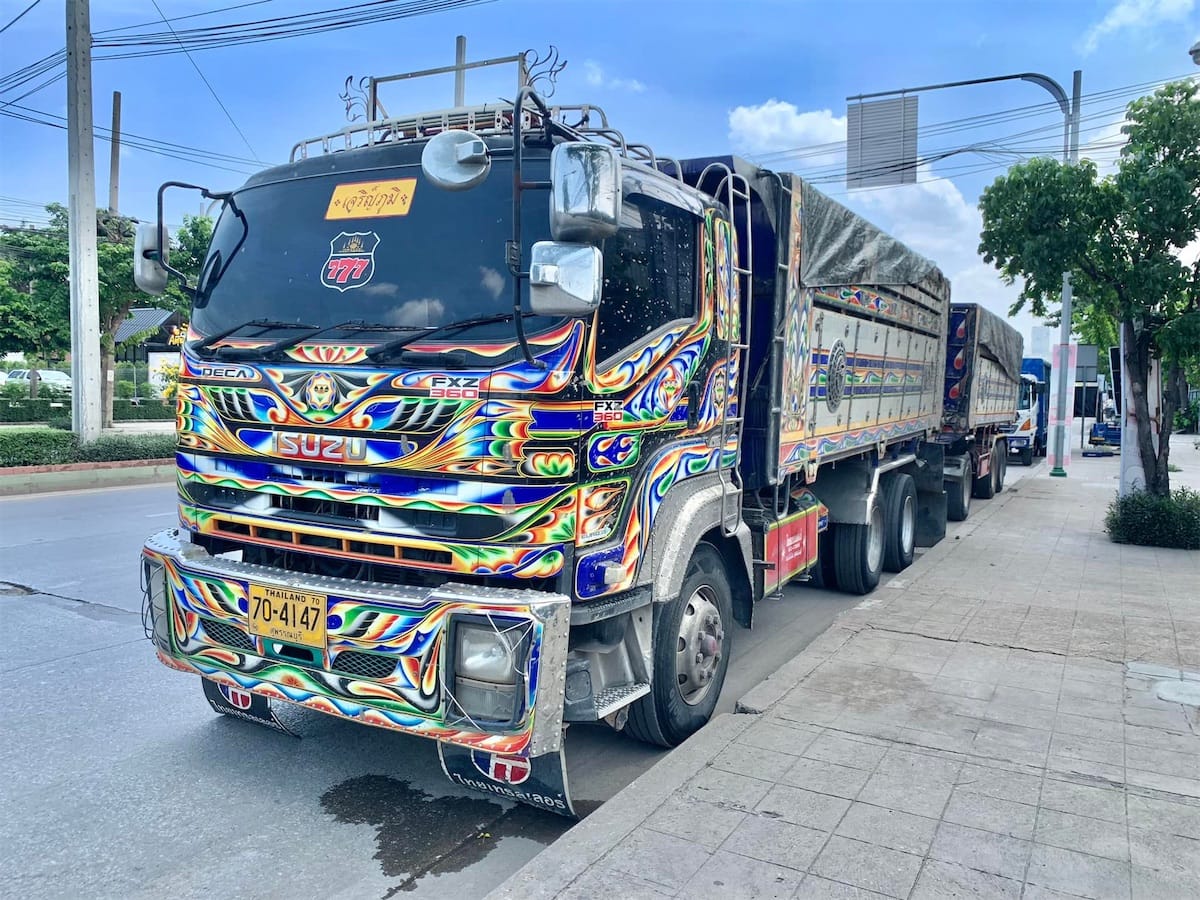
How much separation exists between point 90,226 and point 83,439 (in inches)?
142

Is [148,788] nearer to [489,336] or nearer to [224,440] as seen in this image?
[224,440]

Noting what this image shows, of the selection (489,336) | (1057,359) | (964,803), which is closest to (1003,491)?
(1057,359)

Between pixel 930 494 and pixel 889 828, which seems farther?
pixel 930 494

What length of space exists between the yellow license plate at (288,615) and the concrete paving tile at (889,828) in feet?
6.80

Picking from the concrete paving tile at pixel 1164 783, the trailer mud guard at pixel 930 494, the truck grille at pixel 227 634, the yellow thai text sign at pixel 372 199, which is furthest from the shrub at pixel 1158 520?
the truck grille at pixel 227 634

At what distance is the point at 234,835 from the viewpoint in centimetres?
353

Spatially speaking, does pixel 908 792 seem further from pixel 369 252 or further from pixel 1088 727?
pixel 369 252

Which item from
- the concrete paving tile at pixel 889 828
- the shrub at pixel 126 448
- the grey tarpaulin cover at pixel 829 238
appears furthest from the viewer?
the shrub at pixel 126 448

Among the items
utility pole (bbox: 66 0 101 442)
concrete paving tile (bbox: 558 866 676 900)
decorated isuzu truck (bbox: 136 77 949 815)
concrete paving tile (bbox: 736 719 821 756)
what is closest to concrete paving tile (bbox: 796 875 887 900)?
concrete paving tile (bbox: 558 866 676 900)

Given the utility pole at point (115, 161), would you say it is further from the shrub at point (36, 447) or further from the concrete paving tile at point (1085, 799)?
the concrete paving tile at point (1085, 799)

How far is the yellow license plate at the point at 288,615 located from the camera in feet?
11.1

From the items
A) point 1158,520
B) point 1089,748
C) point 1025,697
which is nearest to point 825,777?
point 1089,748

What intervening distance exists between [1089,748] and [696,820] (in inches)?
82.3

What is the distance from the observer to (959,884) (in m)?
2.95
